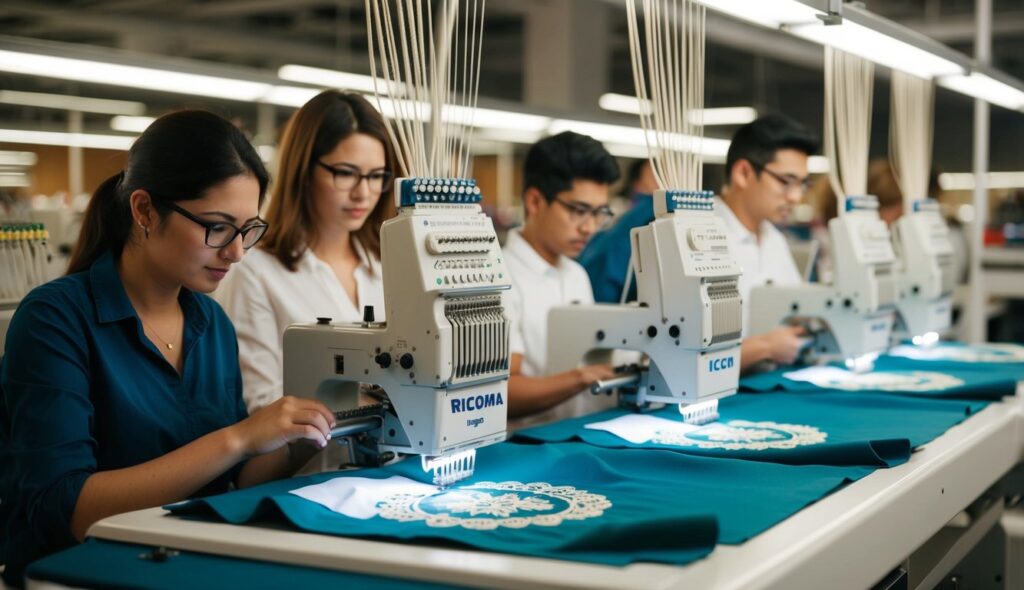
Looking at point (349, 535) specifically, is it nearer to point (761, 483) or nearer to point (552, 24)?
point (761, 483)

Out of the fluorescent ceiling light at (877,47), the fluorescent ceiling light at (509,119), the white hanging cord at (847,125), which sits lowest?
the white hanging cord at (847,125)

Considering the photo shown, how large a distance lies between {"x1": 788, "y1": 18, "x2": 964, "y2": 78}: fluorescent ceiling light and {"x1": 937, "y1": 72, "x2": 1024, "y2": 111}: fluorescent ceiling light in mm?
239

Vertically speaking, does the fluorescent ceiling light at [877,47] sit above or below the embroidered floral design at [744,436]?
above

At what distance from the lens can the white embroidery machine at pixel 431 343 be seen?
1.97 m

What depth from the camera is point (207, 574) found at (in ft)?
5.18

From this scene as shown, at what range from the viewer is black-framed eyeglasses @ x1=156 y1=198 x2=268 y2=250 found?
1977mm

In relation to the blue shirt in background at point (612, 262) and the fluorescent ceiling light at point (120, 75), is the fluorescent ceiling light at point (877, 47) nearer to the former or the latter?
the blue shirt in background at point (612, 262)

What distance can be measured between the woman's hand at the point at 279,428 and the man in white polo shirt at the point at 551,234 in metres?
1.33

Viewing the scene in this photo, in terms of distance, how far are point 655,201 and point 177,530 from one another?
1.44m

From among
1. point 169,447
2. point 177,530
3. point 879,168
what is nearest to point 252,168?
point 169,447

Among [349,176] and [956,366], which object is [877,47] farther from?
[349,176]

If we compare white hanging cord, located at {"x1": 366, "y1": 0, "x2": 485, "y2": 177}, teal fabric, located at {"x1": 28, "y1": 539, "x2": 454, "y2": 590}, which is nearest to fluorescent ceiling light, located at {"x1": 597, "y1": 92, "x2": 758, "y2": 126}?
white hanging cord, located at {"x1": 366, "y1": 0, "x2": 485, "y2": 177}

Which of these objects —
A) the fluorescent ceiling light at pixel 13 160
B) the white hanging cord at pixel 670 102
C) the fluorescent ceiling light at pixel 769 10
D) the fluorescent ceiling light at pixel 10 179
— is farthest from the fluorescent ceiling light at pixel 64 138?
the fluorescent ceiling light at pixel 769 10

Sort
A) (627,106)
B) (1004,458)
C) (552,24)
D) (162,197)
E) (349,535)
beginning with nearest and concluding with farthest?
(349,535) < (162,197) < (1004,458) < (552,24) < (627,106)
